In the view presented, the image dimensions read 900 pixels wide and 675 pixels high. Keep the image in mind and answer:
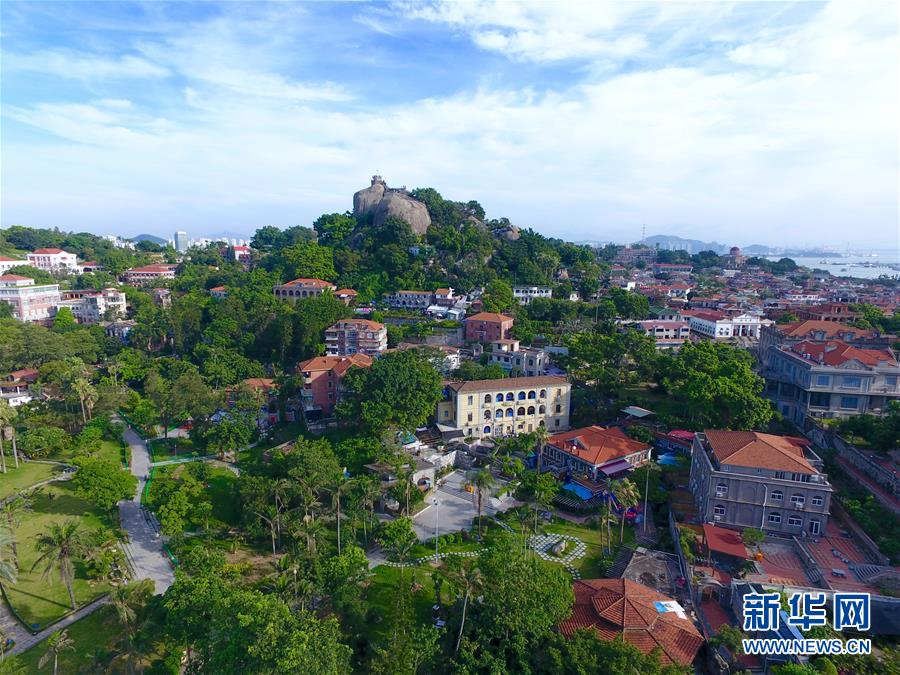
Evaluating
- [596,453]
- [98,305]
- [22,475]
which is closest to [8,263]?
[98,305]

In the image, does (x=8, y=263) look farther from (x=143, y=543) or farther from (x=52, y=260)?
(x=143, y=543)

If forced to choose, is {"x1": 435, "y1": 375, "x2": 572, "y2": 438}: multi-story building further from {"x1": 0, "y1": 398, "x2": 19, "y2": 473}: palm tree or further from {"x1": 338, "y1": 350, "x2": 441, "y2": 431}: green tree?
{"x1": 0, "y1": 398, "x2": 19, "y2": 473}: palm tree

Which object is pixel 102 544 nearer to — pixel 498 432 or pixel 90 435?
pixel 90 435

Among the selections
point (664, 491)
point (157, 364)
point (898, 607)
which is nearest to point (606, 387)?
point (664, 491)

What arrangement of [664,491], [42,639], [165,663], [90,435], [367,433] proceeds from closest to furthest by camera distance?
[165,663]
[42,639]
[664,491]
[367,433]
[90,435]

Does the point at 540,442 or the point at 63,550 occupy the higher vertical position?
the point at 540,442

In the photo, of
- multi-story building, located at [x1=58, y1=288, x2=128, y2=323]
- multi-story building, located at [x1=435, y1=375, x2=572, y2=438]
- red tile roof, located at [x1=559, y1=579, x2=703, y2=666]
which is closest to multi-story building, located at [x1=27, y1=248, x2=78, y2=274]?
multi-story building, located at [x1=58, y1=288, x2=128, y2=323]
